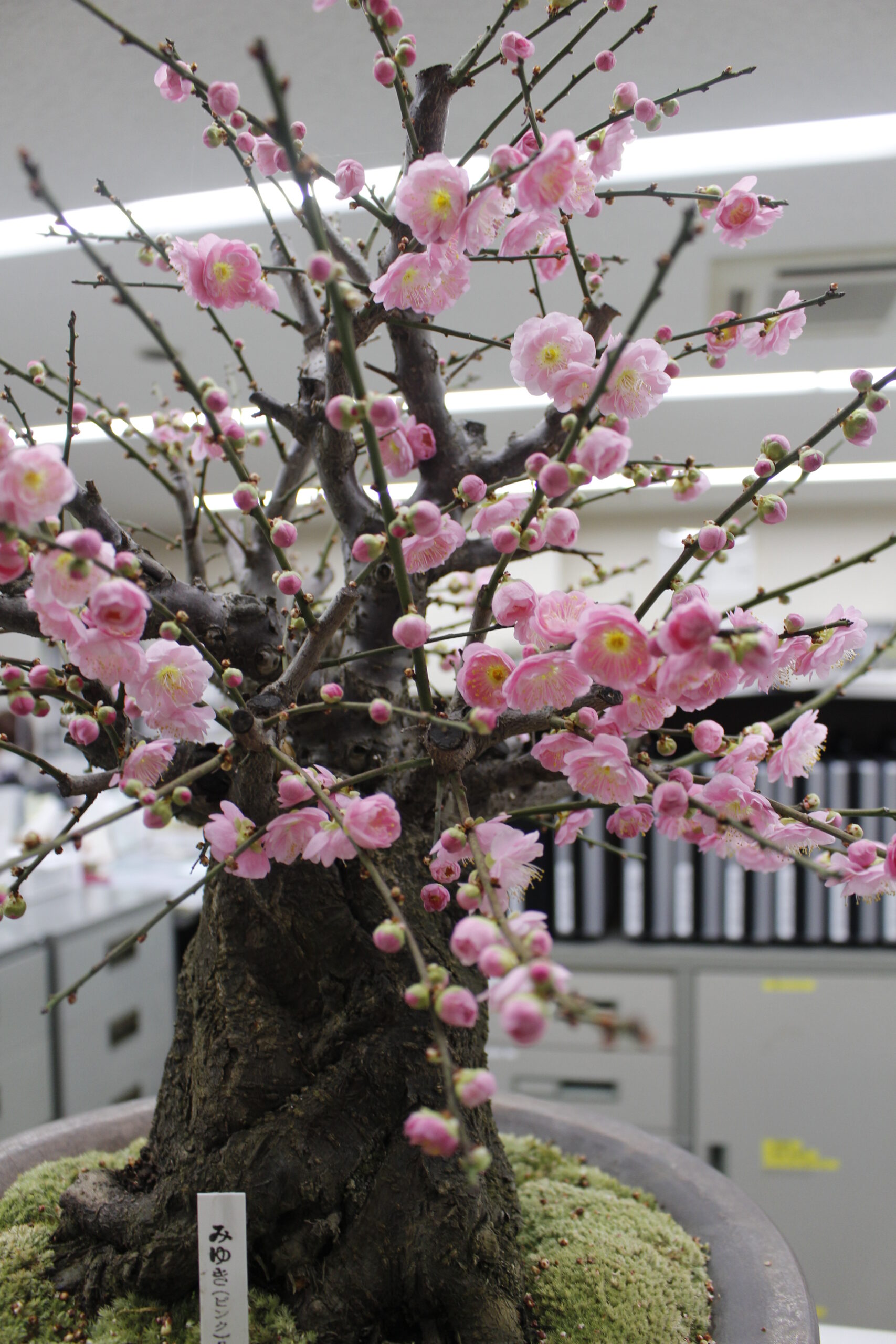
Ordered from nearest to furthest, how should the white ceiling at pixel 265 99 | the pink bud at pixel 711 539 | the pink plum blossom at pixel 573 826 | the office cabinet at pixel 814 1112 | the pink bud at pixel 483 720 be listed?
the pink bud at pixel 483 720
the pink bud at pixel 711 539
the pink plum blossom at pixel 573 826
the white ceiling at pixel 265 99
the office cabinet at pixel 814 1112

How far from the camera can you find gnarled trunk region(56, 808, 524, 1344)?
2.22 feet

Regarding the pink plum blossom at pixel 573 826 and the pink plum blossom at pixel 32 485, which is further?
Answer: the pink plum blossom at pixel 573 826

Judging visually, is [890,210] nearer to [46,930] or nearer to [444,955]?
[444,955]

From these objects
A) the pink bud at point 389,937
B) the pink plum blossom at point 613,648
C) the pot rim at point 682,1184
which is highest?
the pink plum blossom at point 613,648

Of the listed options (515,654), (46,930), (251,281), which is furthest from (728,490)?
(46,930)

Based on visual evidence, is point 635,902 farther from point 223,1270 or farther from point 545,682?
point 545,682

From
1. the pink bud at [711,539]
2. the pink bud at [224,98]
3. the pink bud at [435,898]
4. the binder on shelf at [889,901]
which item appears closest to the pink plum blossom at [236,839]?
the pink bud at [435,898]

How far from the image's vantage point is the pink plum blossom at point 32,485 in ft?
1.27

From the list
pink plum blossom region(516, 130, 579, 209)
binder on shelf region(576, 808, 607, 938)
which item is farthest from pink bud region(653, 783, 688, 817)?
binder on shelf region(576, 808, 607, 938)

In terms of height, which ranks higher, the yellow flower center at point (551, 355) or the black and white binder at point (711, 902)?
the yellow flower center at point (551, 355)

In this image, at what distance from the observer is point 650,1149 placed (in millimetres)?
964

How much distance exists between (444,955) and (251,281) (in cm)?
53

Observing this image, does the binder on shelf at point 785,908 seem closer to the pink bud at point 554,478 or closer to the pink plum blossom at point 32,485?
the pink bud at point 554,478

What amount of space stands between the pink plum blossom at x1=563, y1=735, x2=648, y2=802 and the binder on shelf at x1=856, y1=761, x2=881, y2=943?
1.79 m
